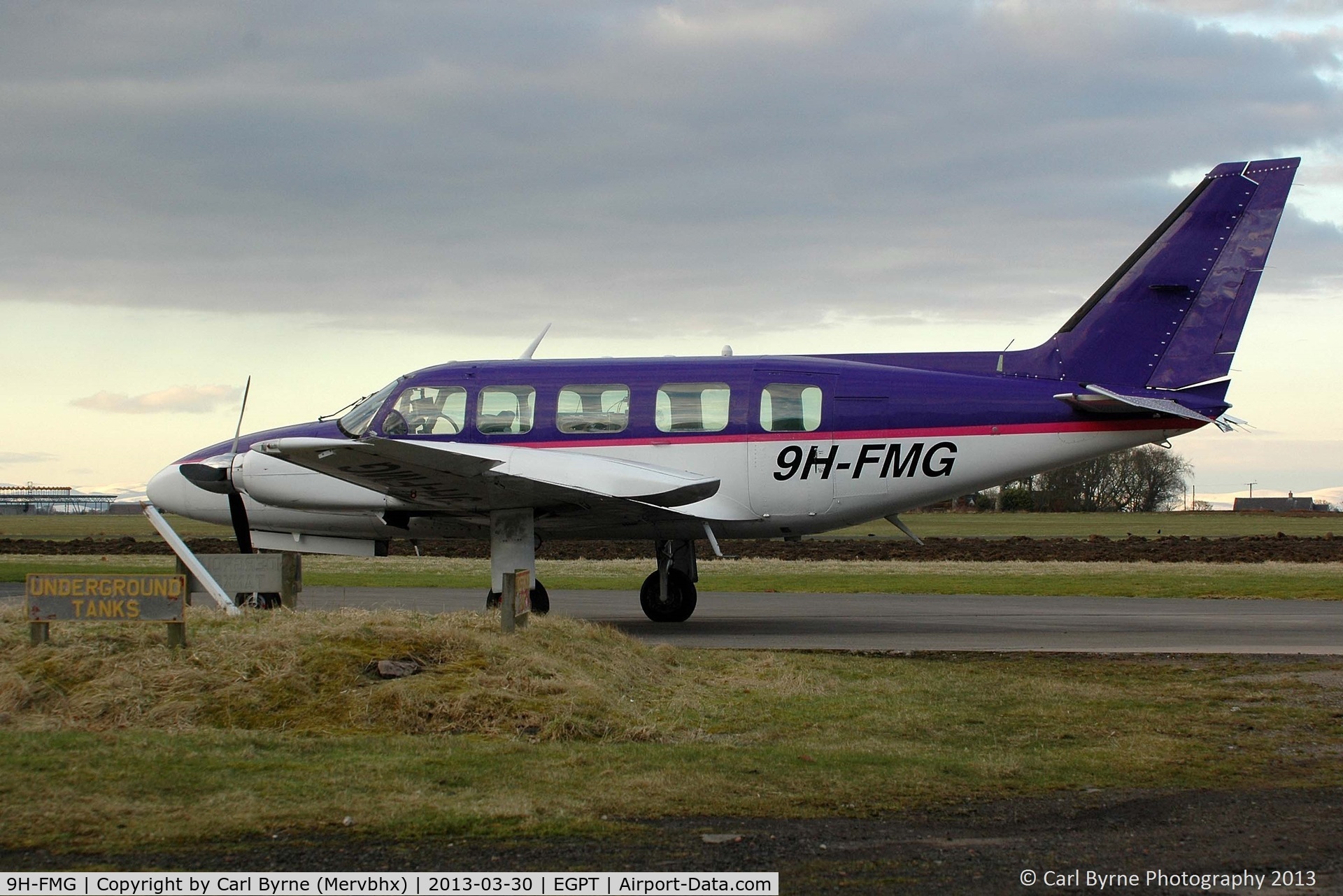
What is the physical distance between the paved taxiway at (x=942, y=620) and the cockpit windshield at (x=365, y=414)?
10.1 feet

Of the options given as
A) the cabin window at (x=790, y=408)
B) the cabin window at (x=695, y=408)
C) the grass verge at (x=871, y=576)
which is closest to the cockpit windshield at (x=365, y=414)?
the cabin window at (x=695, y=408)

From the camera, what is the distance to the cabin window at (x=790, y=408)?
16859 millimetres

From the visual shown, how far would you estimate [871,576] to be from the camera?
3106 centimetres

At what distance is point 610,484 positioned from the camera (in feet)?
52.8

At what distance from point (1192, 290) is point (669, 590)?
8763mm

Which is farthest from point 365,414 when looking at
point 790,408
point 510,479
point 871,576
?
point 871,576

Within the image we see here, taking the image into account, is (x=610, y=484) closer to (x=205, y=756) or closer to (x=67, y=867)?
(x=205, y=756)

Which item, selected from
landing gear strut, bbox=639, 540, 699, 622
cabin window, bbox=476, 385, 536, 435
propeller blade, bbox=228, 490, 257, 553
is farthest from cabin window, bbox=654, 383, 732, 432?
propeller blade, bbox=228, 490, 257, 553

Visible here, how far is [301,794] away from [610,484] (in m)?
9.52

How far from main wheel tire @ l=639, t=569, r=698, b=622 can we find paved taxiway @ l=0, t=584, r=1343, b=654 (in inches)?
8.4

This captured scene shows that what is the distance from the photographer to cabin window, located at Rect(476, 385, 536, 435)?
57.1ft

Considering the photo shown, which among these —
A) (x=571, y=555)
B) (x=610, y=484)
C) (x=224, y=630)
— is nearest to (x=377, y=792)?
(x=224, y=630)

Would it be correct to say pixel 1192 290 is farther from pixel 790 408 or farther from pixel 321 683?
pixel 321 683
